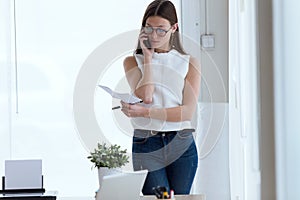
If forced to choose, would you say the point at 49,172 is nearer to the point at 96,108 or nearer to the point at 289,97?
the point at 96,108

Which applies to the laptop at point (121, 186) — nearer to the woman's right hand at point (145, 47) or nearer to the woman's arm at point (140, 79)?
the woman's arm at point (140, 79)

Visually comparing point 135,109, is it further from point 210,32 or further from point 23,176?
point 210,32

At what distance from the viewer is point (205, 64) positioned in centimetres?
398

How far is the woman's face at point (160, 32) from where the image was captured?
2930mm

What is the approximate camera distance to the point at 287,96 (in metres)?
1.92

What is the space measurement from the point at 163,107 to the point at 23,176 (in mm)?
780

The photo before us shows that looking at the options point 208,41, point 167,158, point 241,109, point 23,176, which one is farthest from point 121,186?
point 208,41

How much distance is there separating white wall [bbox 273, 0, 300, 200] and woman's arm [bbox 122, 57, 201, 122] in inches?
29.3

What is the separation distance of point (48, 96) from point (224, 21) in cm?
132

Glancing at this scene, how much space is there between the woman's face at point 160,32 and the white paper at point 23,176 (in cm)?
98

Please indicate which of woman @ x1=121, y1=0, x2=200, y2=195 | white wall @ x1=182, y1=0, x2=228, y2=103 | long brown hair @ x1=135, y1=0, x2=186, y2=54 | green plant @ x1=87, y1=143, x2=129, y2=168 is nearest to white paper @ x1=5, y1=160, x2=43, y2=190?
green plant @ x1=87, y1=143, x2=129, y2=168

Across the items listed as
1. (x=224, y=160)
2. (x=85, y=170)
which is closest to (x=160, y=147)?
(x=224, y=160)

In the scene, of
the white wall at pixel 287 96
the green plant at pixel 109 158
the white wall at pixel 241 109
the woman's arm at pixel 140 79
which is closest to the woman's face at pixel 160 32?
the woman's arm at pixel 140 79

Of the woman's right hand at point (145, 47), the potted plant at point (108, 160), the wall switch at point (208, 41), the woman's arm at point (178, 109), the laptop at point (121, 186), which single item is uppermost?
the wall switch at point (208, 41)
